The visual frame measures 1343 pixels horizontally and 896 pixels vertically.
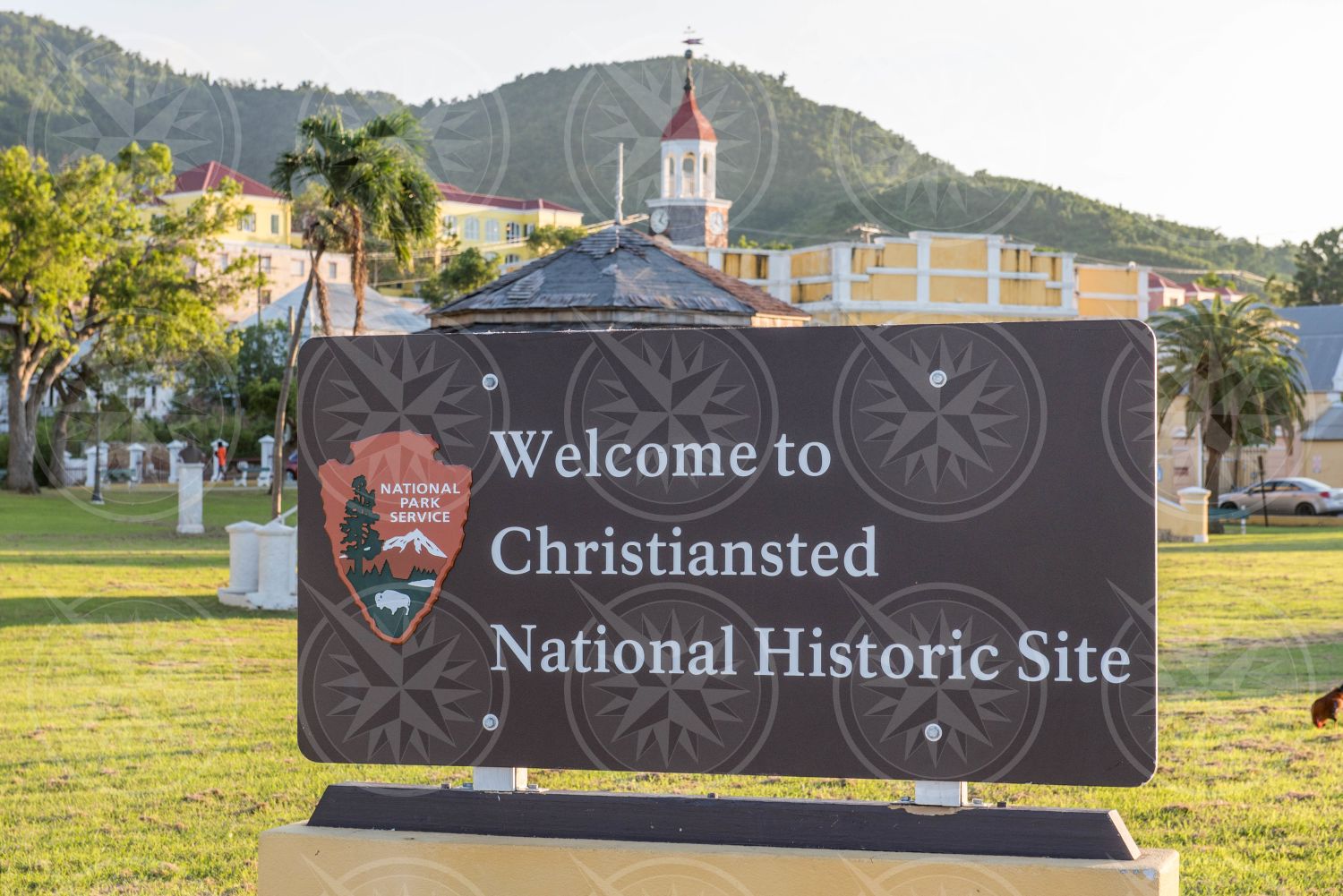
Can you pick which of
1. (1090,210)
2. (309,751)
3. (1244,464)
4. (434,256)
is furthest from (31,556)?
(1090,210)

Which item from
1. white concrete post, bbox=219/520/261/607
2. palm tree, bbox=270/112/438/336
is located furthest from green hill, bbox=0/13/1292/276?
white concrete post, bbox=219/520/261/607

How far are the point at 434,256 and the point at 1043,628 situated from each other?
86084 millimetres

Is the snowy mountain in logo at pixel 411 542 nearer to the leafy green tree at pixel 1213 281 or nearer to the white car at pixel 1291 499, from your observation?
the white car at pixel 1291 499

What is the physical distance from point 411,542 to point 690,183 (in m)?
49.8

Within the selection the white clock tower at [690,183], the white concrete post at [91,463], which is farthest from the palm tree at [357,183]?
the white concrete post at [91,463]

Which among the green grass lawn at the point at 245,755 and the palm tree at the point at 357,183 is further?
the palm tree at the point at 357,183

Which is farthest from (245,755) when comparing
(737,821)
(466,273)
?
(466,273)

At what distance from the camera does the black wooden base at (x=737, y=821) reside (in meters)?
3.56

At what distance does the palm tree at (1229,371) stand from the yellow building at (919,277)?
5386mm

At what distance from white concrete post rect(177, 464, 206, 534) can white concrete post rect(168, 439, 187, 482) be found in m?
16.6

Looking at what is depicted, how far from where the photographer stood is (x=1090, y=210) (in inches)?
3489

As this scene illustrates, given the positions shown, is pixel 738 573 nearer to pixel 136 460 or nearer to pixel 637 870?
pixel 637 870

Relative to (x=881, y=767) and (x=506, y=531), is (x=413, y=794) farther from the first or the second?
(x=881, y=767)

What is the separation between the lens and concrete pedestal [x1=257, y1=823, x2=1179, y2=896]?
3492 mm
